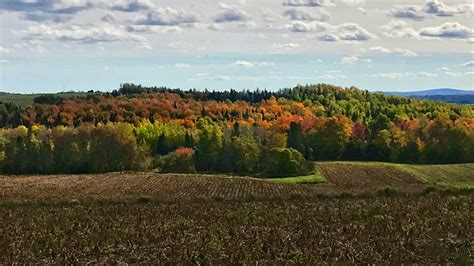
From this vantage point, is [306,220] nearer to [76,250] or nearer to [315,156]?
[76,250]

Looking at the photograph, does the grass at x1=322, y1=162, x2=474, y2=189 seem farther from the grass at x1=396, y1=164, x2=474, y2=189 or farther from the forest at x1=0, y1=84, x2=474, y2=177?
the forest at x1=0, y1=84, x2=474, y2=177

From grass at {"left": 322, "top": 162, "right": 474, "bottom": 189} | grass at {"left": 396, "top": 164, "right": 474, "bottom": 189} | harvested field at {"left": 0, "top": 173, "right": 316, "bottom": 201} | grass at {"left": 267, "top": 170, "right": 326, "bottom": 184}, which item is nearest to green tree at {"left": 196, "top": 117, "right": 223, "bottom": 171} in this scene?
harvested field at {"left": 0, "top": 173, "right": 316, "bottom": 201}

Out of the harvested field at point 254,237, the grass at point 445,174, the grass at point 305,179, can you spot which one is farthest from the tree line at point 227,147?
the harvested field at point 254,237

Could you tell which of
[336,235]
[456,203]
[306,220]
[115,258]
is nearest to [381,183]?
[456,203]

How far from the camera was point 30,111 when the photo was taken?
16075cm

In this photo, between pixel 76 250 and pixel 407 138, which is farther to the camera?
pixel 407 138

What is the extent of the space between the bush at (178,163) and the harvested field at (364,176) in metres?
22.3

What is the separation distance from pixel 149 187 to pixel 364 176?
33405 mm

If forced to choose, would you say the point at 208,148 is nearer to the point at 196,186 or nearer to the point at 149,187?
the point at 196,186

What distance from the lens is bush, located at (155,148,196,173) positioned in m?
107

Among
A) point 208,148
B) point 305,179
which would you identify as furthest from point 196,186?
point 208,148

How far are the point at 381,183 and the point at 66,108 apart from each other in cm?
10231

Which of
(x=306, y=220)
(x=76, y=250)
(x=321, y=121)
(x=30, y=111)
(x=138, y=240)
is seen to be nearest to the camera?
(x=76, y=250)

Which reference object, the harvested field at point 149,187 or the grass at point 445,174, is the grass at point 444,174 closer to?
the grass at point 445,174
